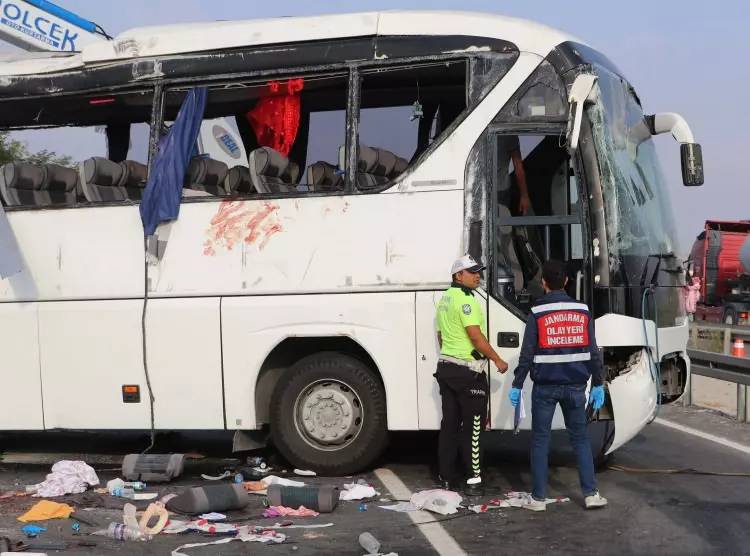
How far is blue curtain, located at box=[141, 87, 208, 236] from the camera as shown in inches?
356

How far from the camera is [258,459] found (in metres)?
9.63

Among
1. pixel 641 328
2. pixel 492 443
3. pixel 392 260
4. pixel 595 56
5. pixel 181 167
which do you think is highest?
pixel 595 56

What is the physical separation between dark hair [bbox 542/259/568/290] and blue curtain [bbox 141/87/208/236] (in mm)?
3354

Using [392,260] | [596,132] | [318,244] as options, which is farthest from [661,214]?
[318,244]

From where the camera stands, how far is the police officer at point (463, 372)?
7.91 metres

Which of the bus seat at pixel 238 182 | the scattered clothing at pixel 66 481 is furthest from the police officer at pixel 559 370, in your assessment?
the scattered clothing at pixel 66 481

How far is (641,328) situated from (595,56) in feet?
7.64

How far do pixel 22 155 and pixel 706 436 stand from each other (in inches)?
300

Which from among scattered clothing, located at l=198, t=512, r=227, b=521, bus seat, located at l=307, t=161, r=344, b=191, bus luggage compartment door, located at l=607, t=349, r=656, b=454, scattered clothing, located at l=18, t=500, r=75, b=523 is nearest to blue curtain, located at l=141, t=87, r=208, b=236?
bus seat, located at l=307, t=161, r=344, b=191

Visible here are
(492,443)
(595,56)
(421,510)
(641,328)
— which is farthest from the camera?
(492,443)

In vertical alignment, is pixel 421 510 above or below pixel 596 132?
below

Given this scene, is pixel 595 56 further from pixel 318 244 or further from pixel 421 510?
pixel 421 510

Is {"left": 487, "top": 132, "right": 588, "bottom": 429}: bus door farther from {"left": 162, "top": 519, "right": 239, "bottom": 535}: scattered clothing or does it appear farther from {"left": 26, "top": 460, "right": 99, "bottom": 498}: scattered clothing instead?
{"left": 26, "top": 460, "right": 99, "bottom": 498}: scattered clothing

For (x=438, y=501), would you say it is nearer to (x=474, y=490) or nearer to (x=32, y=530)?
(x=474, y=490)
